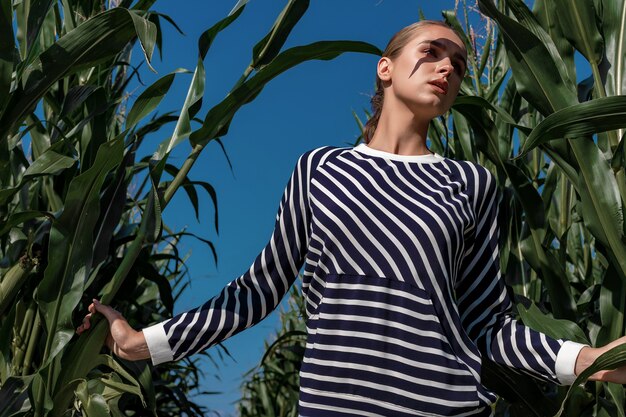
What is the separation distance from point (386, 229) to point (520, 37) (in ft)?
1.50

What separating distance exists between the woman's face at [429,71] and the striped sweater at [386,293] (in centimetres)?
7

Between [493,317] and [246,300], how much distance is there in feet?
0.93

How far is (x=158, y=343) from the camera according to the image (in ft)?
2.88

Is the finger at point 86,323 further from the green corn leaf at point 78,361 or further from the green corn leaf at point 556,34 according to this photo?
the green corn leaf at point 556,34

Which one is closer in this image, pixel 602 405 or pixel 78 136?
pixel 602 405

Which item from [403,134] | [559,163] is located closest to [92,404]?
[403,134]

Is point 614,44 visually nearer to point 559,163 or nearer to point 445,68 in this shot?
point 559,163

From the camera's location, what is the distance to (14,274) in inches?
49.5

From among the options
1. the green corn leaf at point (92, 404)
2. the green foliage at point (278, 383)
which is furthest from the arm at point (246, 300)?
the green foliage at point (278, 383)

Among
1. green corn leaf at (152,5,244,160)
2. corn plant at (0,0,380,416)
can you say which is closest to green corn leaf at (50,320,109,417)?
corn plant at (0,0,380,416)

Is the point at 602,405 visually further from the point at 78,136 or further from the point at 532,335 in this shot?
the point at 78,136

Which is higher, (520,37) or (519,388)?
(520,37)

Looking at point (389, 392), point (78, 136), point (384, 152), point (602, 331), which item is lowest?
point (389, 392)

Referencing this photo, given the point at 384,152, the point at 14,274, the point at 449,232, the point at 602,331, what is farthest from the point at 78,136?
the point at 602,331
